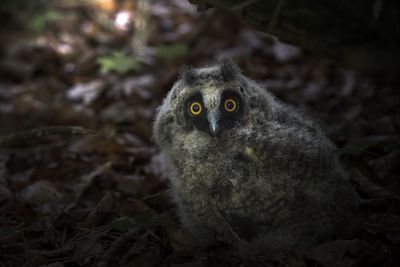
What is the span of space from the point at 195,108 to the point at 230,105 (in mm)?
242

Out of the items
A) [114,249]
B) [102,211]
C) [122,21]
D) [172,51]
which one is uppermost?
[122,21]

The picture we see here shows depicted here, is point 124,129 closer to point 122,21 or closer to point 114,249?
point 114,249

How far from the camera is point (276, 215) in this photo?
3174mm

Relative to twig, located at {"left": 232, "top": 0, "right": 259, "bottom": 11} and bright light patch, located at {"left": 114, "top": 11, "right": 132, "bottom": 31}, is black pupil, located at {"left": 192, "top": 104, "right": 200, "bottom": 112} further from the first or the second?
bright light patch, located at {"left": 114, "top": 11, "right": 132, "bottom": 31}

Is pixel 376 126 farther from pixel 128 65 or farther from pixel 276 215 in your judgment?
pixel 128 65

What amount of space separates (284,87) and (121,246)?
159 inches

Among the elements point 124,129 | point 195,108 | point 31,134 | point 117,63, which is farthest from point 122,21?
point 195,108

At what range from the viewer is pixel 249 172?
318 cm

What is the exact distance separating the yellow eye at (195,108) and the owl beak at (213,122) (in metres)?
0.11

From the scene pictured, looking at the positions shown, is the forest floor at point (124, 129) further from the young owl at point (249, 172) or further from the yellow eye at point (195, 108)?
the yellow eye at point (195, 108)

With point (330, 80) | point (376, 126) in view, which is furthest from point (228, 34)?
point (376, 126)

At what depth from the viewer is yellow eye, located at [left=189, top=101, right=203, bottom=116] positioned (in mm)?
3256

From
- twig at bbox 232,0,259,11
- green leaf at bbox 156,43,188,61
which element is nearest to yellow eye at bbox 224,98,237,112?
twig at bbox 232,0,259,11

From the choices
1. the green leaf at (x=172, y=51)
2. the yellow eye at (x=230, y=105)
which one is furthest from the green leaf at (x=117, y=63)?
the yellow eye at (x=230, y=105)
